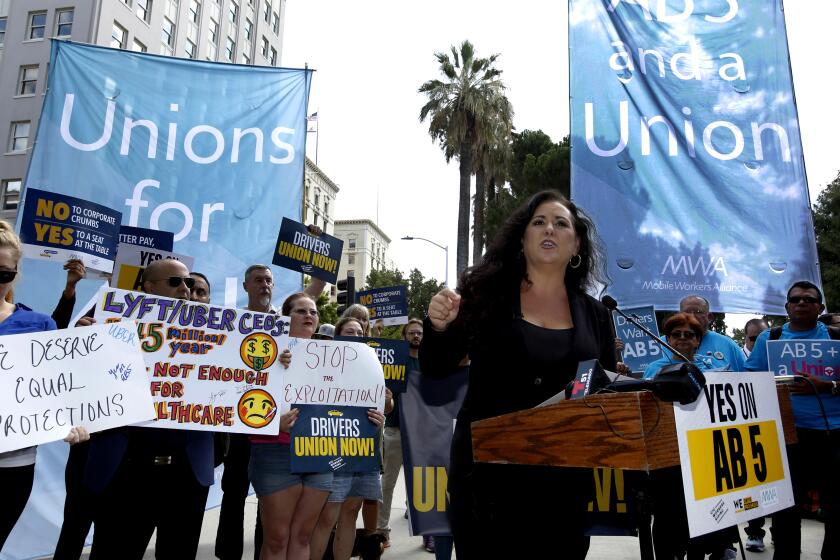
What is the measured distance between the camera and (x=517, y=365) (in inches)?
82.8

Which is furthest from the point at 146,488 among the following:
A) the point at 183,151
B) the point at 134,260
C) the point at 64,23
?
the point at 64,23

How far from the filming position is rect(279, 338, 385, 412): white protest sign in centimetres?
437

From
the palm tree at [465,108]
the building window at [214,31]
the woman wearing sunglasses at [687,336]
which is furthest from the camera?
the building window at [214,31]

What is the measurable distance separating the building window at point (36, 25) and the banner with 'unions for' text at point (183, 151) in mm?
32468

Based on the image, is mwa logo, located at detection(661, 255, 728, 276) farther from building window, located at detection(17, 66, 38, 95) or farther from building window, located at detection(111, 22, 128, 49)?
building window, located at detection(17, 66, 38, 95)

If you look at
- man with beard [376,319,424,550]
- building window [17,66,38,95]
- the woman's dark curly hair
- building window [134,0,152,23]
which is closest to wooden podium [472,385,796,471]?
the woman's dark curly hair

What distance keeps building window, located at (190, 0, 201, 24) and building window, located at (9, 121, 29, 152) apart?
12620mm

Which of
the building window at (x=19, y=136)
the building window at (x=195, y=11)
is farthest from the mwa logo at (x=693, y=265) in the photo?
the building window at (x=195, y=11)

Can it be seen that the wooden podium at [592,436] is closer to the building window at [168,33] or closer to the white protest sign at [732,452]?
the white protest sign at [732,452]

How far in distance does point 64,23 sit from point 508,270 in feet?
125

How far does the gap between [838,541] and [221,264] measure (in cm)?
613

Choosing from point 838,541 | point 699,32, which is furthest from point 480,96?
point 838,541

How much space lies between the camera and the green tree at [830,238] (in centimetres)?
2358

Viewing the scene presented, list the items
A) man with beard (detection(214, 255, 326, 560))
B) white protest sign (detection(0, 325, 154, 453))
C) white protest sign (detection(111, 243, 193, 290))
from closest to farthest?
white protest sign (detection(0, 325, 154, 453)) → man with beard (detection(214, 255, 326, 560)) → white protest sign (detection(111, 243, 193, 290))
